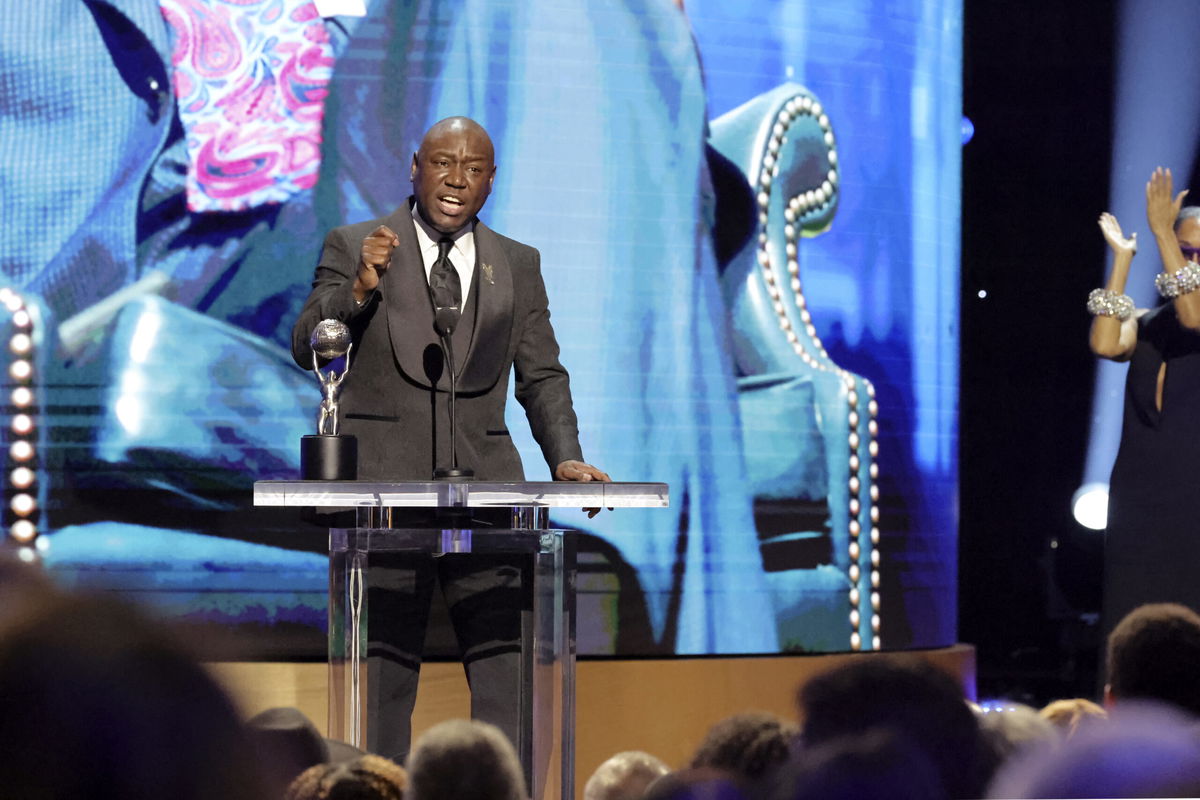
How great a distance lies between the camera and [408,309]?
3.09 meters

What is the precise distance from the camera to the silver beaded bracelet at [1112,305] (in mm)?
5004

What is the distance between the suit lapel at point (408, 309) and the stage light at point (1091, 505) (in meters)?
4.23

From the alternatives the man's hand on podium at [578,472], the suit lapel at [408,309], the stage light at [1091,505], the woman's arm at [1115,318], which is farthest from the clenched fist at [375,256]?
the stage light at [1091,505]

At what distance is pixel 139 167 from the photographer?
180 inches

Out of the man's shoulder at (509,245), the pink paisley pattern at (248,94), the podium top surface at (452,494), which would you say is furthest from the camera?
the pink paisley pattern at (248,94)

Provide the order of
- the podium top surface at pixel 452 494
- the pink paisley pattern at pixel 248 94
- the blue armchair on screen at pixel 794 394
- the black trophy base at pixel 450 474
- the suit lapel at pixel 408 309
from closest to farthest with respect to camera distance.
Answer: the podium top surface at pixel 452 494 → the black trophy base at pixel 450 474 → the suit lapel at pixel 408 309 → the pink paisley pattern at pixel 248 94 → the blue armchair on screen at pixel 794 394

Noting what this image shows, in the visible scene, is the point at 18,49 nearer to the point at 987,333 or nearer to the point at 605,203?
the point at 605,203

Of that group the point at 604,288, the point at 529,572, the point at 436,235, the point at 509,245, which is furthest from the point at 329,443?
the point at 604,288

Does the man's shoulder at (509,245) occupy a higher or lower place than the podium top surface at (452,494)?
higher

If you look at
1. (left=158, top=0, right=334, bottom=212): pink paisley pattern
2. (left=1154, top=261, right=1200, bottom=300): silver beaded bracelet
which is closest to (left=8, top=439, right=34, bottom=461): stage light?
(left=158, top=0, right=334, bottom=212): pink paisley pattern

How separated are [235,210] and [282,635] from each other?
Answer: 4.26ft

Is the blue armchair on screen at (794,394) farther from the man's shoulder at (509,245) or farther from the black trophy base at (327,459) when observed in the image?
the black trophy base at (327,459)

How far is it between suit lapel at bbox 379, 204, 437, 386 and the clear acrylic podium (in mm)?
476

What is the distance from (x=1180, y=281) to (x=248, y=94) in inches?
120
